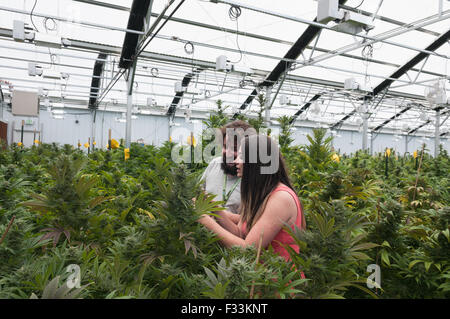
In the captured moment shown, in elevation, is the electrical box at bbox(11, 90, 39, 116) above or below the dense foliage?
above

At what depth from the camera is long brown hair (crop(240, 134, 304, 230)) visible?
1.38 metres

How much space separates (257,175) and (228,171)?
2.02 ft

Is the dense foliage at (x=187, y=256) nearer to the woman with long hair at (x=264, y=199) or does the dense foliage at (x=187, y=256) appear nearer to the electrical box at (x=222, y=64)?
the woman with long hair at (x=264, y=199)

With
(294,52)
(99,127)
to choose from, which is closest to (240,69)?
(294,52)

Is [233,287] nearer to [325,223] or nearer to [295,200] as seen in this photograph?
[325,223]

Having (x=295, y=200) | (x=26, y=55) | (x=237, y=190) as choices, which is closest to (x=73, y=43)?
(x=26, y=55)

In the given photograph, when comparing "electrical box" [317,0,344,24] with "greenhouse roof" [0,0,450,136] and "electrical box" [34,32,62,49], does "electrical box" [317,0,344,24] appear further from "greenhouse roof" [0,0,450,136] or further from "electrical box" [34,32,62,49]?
"electrical box" [34,32,62,49]

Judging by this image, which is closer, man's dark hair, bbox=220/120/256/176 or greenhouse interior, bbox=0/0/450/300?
greenhouse interior, bbox=0/0/450/300

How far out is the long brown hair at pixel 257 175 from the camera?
138cm

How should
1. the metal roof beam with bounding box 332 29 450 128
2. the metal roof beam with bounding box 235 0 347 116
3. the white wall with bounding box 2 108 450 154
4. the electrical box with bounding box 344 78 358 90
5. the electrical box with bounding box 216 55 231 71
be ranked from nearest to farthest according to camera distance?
the electrical box with bounding box 216 55 231 71 < the metal roof beam with bounding box 235 0 347 116 < the electrical box with bounding box 344 78 358 90 < the metal roof beam with bounding box 332 29 450 128 < the white wall with bounding box 2 108 450 154

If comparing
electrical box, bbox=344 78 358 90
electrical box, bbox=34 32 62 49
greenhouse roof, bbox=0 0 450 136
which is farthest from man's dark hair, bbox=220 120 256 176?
electrical box, bbox=344 78 358 90

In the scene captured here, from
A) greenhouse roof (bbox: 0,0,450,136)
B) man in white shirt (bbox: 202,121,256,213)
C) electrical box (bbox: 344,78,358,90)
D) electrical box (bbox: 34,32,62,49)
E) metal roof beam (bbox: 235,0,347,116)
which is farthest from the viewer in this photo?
electrical box (bbox: 344,78,358,90)

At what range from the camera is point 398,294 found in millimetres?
1139

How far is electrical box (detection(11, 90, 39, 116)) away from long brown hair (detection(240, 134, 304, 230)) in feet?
16.5
